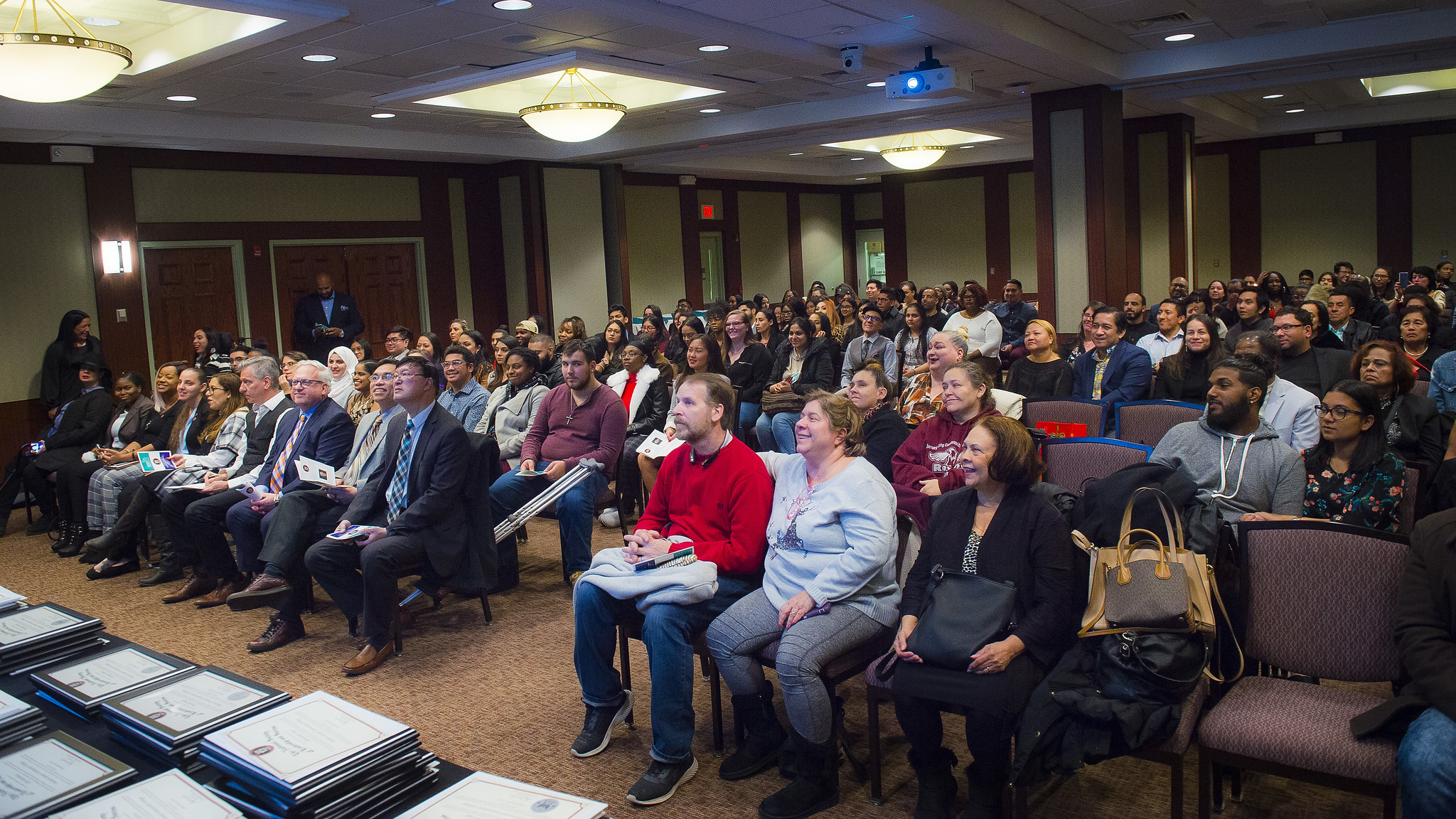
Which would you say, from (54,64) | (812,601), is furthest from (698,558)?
(54,64)

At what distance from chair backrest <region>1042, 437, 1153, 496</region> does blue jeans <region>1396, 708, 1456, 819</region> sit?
5.07 ft

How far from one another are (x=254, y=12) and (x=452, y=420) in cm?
281

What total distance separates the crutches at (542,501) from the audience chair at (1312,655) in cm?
310

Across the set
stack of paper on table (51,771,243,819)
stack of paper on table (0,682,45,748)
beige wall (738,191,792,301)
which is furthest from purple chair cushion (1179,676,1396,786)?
beige wall (738,191,792,301)

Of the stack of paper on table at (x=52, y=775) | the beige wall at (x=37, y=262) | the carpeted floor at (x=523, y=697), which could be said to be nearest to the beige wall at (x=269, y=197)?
the beige wall at (x=37, y=262)

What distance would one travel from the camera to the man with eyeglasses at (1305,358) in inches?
199

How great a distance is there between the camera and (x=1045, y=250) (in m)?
9.16

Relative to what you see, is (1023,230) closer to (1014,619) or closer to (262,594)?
(262,594)

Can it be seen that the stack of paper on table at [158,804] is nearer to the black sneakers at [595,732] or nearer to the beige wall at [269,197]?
the black sneakers at [595,732]

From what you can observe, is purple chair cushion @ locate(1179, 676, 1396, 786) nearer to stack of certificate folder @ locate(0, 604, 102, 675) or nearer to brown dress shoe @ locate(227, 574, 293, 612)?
stack of certificate folder @ locate(0, 604, 102, 675)

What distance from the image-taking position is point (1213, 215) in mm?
15812

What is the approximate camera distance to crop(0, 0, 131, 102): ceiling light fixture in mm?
4773

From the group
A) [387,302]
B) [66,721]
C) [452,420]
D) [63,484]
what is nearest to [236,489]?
[452,420]

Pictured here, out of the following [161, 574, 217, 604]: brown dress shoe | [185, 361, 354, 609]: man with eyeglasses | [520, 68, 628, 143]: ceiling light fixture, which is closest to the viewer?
[185, 361, 354, 609]: man with eyeglasses
